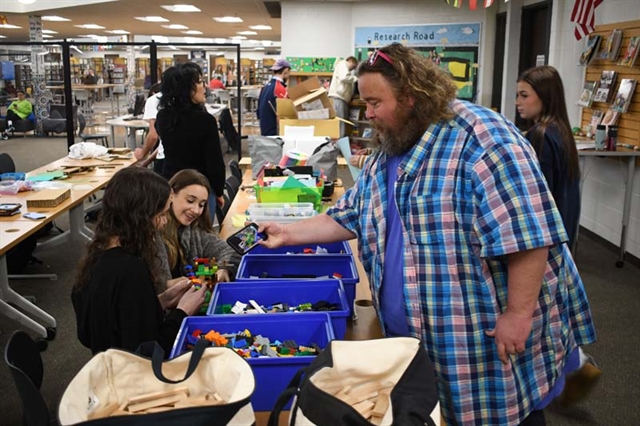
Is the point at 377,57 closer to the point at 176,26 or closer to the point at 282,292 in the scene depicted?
the point at 282,292

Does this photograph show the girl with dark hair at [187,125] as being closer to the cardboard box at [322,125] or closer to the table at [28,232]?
the table at [28,232]

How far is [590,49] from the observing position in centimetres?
591

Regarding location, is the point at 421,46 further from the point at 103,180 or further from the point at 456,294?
the point at 456,294

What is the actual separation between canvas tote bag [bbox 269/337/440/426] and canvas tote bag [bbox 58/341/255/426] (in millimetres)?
108

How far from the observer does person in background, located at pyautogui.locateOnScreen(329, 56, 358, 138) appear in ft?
33.9

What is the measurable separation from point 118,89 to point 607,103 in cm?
915

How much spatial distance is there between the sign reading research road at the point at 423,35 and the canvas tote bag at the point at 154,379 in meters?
9.42

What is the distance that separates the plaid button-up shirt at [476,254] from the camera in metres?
1.63

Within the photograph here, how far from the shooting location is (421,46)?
1064 centimetres

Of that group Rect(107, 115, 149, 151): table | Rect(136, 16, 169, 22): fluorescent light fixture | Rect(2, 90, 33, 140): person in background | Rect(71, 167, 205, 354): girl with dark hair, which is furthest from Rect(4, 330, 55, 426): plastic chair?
Rect(136, 16, 169, 22): fluorescent light fixture

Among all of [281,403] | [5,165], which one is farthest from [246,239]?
[5,165]

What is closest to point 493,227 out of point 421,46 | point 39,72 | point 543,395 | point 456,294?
point 456,294

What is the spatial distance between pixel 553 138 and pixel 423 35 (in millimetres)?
7707

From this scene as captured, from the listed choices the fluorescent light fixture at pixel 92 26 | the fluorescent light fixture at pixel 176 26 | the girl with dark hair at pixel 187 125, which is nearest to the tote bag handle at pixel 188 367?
the girl with dark hair at pixel 187 125
